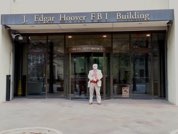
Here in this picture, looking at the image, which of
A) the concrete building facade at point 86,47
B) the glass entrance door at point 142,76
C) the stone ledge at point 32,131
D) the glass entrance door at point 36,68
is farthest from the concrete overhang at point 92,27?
the stone ledge at point 32,131

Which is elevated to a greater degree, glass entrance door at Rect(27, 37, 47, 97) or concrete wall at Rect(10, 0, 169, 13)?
concrete wall at Rect(10, 0, 169, 13)

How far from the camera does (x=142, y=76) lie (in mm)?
16016

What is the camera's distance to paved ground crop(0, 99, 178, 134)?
332 inches

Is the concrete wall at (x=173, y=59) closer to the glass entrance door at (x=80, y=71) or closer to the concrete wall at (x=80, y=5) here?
the concrete wall at (x=80, y=5)

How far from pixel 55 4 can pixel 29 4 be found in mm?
1314

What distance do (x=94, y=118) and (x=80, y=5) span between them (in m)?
6.37

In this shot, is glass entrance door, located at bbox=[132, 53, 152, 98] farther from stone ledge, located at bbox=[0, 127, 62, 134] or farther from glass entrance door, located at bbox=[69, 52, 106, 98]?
stone ledge, located at bbox=[0, 127, 62, 134]

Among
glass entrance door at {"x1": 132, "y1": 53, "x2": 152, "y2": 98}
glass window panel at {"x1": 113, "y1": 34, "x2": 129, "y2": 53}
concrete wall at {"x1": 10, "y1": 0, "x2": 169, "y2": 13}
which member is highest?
concrete wall at {"x1": 10, "y1": 0, "x2": 169, "y2": 13}

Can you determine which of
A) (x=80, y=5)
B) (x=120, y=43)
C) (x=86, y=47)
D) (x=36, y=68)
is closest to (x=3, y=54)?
(x=36, y=68)

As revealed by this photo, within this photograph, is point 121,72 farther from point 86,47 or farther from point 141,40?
point 86,47

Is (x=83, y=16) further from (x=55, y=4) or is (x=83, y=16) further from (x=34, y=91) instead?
(x=34, y=91)

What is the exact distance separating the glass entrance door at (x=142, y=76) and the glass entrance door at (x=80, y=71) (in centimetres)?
194

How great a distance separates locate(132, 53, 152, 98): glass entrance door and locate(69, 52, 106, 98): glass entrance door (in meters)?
1.94

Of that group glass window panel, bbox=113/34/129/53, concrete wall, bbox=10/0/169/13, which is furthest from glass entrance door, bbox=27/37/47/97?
glass window panel, bbox=113/34/129/53
